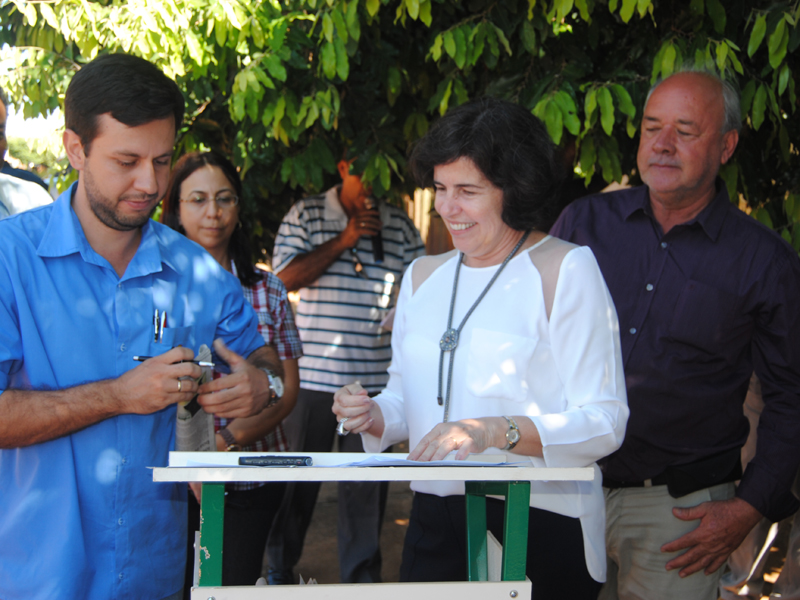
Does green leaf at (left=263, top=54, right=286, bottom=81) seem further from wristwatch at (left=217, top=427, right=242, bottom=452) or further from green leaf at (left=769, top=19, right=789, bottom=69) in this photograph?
green leaf at (left=769, top=19, right=789, bottom=69)

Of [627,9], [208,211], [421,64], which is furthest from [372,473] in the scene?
[421,64]

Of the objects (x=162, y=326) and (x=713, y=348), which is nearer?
(x=162, y=326)

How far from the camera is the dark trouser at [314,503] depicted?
3826mm

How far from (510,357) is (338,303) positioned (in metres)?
2.26

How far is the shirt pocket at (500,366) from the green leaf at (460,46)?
168 cm

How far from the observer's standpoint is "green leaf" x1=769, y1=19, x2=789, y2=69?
2.67 m

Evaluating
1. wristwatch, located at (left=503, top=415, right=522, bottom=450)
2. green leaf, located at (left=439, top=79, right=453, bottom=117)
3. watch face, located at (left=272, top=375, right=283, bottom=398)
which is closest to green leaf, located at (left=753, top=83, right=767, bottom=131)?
green leaf, located at (left=439, top=79, right=453, bottom=117)

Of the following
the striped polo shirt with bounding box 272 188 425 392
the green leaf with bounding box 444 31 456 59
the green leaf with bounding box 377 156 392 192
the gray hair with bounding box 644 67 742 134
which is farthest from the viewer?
the striped polo shirt with bounding box 272 188 425 392

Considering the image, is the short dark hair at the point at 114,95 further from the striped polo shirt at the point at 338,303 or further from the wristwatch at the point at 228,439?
the striped polo shirt at the point at 338,303

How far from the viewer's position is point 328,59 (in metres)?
3.28

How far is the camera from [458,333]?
196 centimetres

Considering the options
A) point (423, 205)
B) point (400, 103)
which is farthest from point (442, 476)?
point (423, 205)

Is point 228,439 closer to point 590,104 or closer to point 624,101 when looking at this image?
point 590,104

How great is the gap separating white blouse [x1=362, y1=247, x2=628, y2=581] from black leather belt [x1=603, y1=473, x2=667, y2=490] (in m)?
0.57
